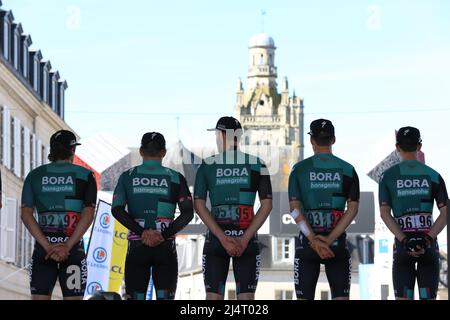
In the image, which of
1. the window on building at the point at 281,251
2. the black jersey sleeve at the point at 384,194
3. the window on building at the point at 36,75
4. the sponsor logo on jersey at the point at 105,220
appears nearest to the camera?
the black jersey sleeve at the point at 384,194

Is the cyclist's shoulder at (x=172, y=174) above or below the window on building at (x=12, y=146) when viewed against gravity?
below

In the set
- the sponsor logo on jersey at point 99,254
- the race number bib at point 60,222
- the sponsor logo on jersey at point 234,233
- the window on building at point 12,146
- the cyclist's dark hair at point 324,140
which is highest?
the window on building at point 12,146

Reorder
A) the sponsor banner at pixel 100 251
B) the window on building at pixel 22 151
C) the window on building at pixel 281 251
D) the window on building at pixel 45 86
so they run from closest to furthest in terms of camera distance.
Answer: the sponsor banner at pixel 100 251 → the window on building at pixel 22 151 → the window on building at pixel 45 86 → the window on building at pixel 281 251

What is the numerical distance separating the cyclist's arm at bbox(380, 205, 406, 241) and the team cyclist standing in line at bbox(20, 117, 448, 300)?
0.04 ft

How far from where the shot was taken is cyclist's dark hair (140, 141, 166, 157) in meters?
12.9

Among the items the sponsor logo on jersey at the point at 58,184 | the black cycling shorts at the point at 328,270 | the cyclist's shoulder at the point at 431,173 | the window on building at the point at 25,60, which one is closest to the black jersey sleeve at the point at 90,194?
the sponsor logo on jersey at the point at 58,184

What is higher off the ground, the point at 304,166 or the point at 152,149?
the point at 152,149

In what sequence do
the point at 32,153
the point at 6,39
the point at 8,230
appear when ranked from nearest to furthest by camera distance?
the point at 8,230 → the point at 6,39 → the point at 32,153

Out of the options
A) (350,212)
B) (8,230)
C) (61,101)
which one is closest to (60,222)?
(350,212)

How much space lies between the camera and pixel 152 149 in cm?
1291

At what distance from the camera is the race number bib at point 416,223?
13.0m

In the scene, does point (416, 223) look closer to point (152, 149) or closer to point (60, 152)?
point (152, 149)

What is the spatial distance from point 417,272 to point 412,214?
0.51 m

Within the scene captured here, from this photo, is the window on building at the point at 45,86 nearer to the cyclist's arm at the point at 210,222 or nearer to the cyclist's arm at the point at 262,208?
the cyclist's arm at the point at 262,208
